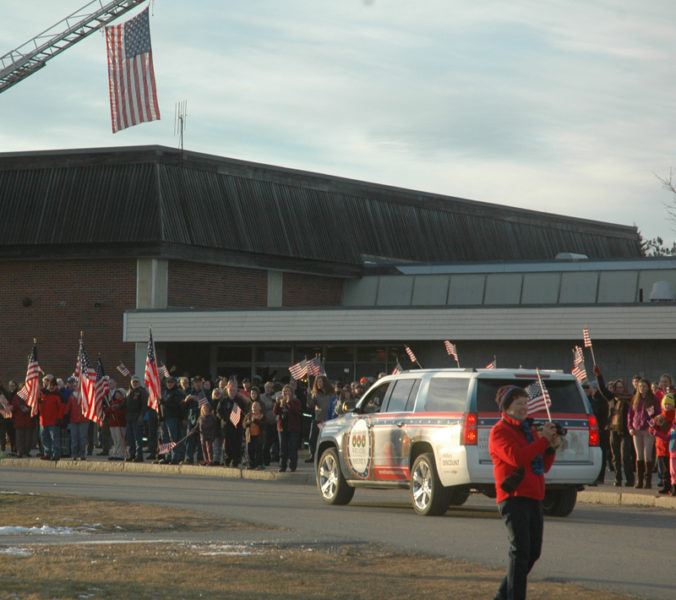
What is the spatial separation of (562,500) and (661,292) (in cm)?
2485

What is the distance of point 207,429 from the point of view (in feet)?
84.3

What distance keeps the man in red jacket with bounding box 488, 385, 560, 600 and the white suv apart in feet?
21.7

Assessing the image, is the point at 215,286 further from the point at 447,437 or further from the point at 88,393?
the point at 447,437

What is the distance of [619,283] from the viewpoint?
140 feet

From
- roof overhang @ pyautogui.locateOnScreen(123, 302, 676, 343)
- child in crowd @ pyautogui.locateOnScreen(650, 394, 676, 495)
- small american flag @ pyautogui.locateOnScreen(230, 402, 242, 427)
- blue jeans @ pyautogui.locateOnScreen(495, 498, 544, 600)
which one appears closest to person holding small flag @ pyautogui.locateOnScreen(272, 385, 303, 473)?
small american flag @ pyautogui.locateOnScreen(230, 402, 242, 427)

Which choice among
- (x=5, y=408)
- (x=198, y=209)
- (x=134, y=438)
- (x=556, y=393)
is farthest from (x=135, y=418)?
(x=198, y=209)

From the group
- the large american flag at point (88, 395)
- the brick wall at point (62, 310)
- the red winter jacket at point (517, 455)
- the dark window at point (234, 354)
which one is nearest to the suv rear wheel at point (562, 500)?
the red winter jacket at point (517, 455)

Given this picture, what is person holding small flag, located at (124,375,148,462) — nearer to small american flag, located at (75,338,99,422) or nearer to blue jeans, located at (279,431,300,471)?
small american flag, located at (75,338,99,422)

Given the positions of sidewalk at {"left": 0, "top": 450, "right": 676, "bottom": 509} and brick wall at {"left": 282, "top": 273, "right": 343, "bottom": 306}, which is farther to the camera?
brick wall at {"left": 282, "top": 273, "right": 343, "bottom": 306}

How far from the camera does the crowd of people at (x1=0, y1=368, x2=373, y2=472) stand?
24.9 meters

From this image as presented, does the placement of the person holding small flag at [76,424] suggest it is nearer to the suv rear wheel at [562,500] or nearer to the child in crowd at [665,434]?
the child in crowd at [665,434]

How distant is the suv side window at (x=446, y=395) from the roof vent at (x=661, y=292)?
81.5 ft

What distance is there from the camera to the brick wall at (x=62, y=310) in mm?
43281

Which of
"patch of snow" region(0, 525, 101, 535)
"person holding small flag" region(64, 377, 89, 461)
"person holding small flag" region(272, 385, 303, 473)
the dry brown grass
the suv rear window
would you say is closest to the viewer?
the dry brown grass
